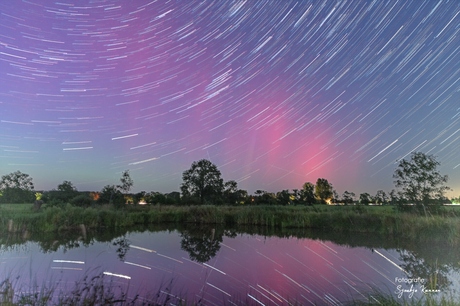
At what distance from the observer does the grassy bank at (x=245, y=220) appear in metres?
19.2

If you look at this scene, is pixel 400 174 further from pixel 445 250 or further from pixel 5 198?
pixel 5 198

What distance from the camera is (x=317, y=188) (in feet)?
353

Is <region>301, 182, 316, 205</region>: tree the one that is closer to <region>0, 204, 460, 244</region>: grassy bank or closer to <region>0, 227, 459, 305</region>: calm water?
<region>0, 204, 460, 244</region>: grassy bank

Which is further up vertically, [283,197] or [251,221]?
[283,197]

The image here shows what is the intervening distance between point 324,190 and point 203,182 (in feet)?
172

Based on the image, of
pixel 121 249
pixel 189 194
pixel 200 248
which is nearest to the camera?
pixel 121 249

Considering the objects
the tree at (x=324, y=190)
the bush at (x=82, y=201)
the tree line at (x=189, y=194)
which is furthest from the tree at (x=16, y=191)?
the tree at (x=324, y=190)

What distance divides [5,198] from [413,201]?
78.5m

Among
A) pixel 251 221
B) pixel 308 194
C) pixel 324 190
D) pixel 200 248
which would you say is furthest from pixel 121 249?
pixel 324 190

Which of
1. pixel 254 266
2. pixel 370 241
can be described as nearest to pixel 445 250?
pixel 370 241

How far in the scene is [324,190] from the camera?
107 meters

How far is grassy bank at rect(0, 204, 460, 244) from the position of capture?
19156 millimetres

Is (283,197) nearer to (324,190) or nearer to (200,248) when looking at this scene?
(324,190)

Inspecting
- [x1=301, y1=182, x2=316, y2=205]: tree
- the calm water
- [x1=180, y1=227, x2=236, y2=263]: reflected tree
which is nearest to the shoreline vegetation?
the calm water
